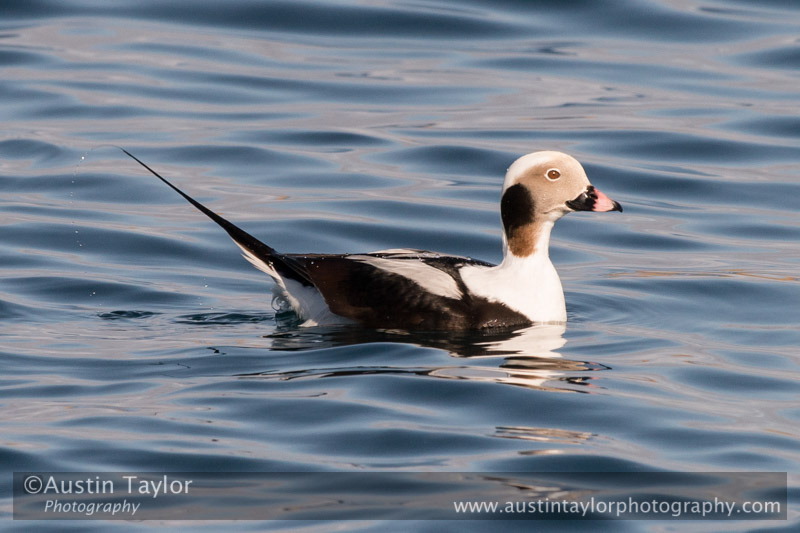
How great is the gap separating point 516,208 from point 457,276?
1.80ft

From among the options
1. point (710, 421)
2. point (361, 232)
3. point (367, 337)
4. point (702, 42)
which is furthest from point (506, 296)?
point (702, 42)

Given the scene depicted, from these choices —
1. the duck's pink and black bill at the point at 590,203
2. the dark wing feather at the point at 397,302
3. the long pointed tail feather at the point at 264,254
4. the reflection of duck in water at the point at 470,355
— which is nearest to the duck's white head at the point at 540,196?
the duck's pink and black bill at the point at 590,203

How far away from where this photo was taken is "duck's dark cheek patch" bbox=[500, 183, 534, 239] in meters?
7.94

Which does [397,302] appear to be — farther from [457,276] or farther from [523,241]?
[523,241]

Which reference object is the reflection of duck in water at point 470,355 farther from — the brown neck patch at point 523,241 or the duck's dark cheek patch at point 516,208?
the duck's dark cheek patch at point 516,208

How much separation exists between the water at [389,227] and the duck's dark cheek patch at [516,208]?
660mm

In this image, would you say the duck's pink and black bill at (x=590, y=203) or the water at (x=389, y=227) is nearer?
the water at (x=389, y=227)

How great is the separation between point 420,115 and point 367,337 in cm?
718

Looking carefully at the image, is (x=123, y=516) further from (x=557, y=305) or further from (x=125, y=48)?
(x=125, y=48)

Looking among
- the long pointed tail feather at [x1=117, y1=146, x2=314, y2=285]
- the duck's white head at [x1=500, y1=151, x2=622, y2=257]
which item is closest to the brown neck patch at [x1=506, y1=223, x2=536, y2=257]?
the duck's white head at [x1=500, y1=151, x2=622, y2=257]

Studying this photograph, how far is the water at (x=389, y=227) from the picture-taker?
593 cm

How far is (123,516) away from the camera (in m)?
4.92

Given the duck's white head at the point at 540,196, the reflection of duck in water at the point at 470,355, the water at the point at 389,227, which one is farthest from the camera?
the duck's white head at the point at 540,196

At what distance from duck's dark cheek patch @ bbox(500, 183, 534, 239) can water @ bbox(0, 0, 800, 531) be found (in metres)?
0.66
